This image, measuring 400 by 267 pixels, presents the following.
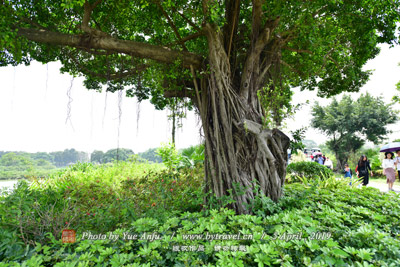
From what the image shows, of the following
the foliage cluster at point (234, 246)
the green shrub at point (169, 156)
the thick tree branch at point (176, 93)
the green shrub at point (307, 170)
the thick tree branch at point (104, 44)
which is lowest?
the foliage cluster at point (234, 246)

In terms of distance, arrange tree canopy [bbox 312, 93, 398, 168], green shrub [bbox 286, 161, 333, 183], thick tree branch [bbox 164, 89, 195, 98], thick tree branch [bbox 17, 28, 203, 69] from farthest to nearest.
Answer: tree canopy [bbox 312, 93, 398, 168] → green shrub [bbox 286, 161, 333, 183] → thick tree branch [bbox 164, 89, 195, 98] → thick tree branch [bbox 17, 28, 203, 69]

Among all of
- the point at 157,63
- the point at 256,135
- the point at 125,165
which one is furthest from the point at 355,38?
the point at 125,165

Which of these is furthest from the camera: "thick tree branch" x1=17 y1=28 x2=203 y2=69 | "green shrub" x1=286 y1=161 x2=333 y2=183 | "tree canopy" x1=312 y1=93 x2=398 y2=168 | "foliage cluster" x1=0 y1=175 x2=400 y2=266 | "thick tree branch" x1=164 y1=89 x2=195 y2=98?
"tree canopy" x1=312 y1=93 x2=398 y2=168

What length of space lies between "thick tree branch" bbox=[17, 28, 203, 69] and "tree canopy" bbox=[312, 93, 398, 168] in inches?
656

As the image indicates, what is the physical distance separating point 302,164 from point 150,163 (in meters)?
4.62

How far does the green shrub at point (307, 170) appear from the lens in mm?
6281

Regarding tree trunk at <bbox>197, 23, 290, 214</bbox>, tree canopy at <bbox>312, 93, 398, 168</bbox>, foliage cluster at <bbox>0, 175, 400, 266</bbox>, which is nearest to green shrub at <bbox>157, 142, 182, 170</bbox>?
tree trunk at <bbox>197, 23, 290, 214</bbox>

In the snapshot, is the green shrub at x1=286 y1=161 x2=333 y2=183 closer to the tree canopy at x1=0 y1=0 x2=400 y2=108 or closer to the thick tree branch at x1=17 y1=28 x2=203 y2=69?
the tree canopy at x1=0 y1=0 x2=400 y2=108

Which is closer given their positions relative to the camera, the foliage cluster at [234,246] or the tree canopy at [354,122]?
the foliage cluster at [234,246]

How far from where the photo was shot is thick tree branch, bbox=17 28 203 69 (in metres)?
2.81

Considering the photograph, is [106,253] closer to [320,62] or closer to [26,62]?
[26,62]

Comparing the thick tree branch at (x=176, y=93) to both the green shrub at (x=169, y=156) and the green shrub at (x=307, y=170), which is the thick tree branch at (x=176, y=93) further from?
the green shrub at (x=307, y=170)

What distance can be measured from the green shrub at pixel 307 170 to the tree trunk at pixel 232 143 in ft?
12.1

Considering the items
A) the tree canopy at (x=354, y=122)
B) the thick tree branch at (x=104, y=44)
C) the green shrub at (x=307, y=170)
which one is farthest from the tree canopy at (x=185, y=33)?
the tree canopy at (x=354, y=122)
